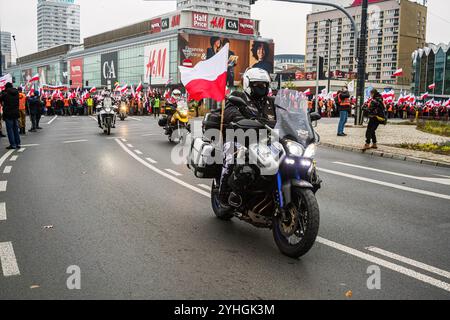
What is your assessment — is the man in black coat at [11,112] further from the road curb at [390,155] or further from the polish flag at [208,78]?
the road curb at [390,155]

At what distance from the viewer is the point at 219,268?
4555mm

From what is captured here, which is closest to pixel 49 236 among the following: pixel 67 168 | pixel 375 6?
pixel 67 168

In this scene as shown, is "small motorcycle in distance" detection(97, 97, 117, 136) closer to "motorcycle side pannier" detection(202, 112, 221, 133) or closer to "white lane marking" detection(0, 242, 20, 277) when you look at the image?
"motorcycle side pannier" detection(202, 112, 221, 133)

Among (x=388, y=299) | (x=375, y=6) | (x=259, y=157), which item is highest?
→ (x=375, y=6)

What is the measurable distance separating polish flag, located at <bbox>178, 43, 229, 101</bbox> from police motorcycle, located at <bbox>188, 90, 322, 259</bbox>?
5.87 ft

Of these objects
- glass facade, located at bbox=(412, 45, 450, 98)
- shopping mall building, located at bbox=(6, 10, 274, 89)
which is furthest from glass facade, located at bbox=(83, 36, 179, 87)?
glass facade, located at bbox=(412, 45, 450, 98)

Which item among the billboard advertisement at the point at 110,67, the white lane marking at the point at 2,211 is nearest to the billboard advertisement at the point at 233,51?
the billboard advertisement at the point at 110,67

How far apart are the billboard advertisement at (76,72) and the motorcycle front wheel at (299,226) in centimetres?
13940

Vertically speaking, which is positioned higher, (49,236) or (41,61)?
(41,61)

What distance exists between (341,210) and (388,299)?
3203mm

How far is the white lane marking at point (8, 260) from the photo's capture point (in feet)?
14.6

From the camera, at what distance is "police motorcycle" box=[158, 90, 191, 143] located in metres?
16.8

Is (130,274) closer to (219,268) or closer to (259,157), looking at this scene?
→ (219,268)

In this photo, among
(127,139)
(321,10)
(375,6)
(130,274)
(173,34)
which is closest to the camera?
(130,274)
